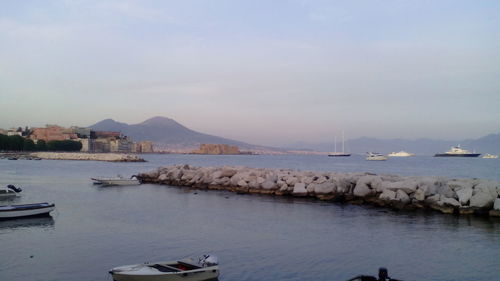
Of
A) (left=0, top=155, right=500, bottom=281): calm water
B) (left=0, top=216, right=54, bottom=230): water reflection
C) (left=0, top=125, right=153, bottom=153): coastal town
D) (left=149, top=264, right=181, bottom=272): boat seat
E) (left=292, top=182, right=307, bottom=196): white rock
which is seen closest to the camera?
(left=149, top=264, right=181, bottom=272): boat seat

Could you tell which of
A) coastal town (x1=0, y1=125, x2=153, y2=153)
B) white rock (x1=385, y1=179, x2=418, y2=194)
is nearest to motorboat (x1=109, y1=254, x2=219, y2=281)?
white rock (x1=385, y1=179, x2=418, y2=194)

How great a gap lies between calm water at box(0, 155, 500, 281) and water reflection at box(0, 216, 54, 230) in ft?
0.11

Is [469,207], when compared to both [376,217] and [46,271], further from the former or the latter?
[46,271]

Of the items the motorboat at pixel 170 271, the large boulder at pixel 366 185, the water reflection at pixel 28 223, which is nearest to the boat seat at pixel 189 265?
the motorboat at pixel 170 271

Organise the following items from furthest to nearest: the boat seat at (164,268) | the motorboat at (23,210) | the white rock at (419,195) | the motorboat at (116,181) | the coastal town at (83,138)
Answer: the coastal town at (83,138) < the motorboat at (116,181) < the white rock at (419,195) < the motorboat at (23,210) < the boat seat at (164,268)

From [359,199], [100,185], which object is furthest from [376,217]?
[100,185]

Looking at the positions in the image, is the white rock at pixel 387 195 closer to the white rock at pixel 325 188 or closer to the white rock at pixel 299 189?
the white rock at pixel 325 188

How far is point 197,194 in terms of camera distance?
86.6 ft

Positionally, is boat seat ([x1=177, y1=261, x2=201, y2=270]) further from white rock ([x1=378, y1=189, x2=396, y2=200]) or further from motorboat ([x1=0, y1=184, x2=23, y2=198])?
motorboat ([x1=0, y1=184, x2=23, y2=198])

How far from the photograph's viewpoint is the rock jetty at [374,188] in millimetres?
18672

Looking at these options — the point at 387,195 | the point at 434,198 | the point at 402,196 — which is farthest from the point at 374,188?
the point at 434,198

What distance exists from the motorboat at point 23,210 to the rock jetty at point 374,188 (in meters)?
12.3

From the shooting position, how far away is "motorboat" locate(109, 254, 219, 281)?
8633 millimetres

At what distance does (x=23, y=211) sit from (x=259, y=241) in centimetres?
922
